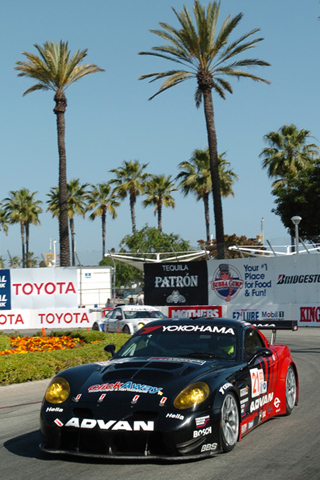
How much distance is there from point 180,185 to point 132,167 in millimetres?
11647

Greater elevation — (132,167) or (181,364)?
(132,167)

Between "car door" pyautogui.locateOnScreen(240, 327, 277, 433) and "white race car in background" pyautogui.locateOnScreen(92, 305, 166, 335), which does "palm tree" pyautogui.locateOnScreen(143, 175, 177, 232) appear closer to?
"white race car in background" pyautogui.locateOnScreen(92, 305, 166, 335)

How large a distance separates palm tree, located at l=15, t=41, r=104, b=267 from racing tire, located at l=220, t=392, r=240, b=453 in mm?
27739

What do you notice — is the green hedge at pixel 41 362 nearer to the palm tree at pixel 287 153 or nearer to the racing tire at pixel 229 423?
the racing tire at pixel 229 423

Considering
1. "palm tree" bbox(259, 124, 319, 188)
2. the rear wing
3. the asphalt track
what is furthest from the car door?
"palm tree" bbox(259, 124, 319, 188)

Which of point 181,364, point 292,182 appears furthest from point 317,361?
point 292,182

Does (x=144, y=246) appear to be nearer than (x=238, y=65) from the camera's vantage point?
No

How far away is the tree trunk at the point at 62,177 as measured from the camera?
3397 centimetres

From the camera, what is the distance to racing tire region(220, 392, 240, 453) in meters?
6.35

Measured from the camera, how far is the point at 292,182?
177 feet

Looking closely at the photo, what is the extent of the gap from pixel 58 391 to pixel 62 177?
28597 mm

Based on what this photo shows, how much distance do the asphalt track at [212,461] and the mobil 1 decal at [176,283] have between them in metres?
23.0

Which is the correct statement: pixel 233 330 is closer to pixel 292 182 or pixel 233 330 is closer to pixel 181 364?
pixel 181 364

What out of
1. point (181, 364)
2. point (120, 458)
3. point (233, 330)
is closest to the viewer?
point (120, 458)
